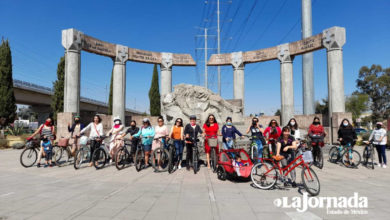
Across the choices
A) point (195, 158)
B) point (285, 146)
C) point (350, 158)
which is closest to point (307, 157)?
point (285, 146)

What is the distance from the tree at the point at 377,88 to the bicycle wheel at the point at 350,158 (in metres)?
43.5

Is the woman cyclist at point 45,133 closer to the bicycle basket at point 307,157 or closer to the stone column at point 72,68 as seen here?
the stone column at point 72,68

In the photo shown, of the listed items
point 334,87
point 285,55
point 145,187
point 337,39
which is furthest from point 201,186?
point 285,55

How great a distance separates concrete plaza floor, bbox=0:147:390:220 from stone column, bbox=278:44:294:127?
11.4 meters

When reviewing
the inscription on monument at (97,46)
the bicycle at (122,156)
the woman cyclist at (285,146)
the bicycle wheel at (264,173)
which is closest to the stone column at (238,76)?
the inscription on monument at (97,46)

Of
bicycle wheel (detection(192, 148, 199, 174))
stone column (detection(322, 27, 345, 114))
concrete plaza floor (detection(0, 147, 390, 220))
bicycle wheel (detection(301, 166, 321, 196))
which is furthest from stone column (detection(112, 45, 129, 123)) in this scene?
stone column (detection(322, 27, 345, 114))

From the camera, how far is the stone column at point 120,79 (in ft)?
57.7

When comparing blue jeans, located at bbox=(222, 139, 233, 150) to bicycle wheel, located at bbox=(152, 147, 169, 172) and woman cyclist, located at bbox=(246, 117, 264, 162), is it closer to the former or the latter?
woman cyclist, located at bbox=(246, 117, 264, 162)

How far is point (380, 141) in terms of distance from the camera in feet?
24.7

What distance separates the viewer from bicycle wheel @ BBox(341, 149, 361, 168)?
24.9 feet

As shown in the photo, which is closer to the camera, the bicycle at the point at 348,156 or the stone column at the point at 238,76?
the bicycle at the point at 348,156

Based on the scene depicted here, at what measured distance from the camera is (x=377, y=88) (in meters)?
40.8

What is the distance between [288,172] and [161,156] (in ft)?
12.3

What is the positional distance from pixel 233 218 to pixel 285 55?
692 inches
